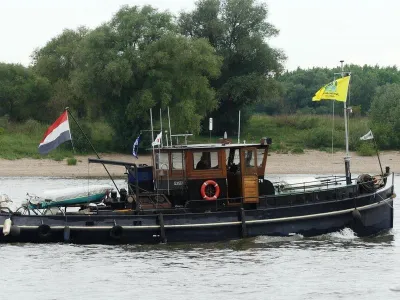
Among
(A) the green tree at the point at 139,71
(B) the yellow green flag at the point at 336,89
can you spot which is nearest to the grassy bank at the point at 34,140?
(A) the green tree at the point at 139,71

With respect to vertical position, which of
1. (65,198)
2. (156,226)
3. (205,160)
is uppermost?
(205,160)

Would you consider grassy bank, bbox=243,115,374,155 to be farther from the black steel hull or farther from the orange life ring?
the orange life ring

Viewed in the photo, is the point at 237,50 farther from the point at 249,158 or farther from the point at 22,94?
the point at 249,158

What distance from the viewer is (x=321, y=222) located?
91.0 feet

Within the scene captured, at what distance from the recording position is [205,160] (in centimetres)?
2744

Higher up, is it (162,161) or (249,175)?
(162,161)

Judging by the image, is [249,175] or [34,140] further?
[34,140]

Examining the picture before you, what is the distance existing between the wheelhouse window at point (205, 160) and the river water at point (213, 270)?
2060mm

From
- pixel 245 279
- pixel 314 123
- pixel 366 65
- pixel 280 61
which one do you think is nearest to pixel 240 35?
pixel 280 61

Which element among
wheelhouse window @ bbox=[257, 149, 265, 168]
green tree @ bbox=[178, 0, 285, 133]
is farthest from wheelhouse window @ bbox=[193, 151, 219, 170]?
green tree @ bbox=[178, 0, 285, 133]

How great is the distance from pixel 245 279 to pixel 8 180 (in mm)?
27265

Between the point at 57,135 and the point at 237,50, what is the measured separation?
Result: 40862mm

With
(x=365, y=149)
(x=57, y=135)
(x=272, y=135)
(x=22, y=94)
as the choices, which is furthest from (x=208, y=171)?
(x=22, y=94)

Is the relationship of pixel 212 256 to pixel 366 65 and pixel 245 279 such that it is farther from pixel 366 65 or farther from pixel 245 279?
pixel 366 65
